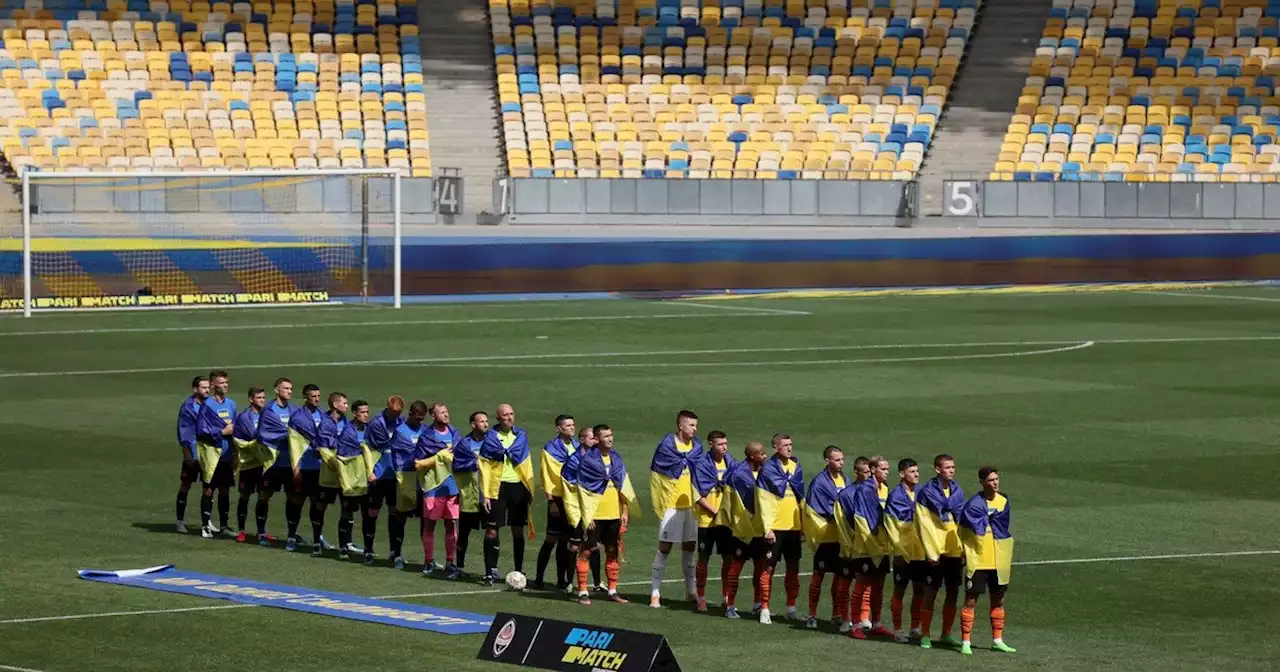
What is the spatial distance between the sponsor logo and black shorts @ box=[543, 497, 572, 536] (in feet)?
16.3

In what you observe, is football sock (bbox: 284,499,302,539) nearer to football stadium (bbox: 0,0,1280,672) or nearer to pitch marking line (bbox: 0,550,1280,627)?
football stadium (bbox: 0,0,1280,672)

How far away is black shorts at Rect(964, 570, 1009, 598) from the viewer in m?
17.4

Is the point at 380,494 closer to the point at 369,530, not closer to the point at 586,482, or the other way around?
the point at 369,530

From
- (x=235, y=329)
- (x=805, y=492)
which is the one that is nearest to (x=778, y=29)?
(x=235, y=329)

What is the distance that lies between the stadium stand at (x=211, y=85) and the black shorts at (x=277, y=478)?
3199 cm

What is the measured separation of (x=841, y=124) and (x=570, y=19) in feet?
29.8

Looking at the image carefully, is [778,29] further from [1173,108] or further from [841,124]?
[1173,108]

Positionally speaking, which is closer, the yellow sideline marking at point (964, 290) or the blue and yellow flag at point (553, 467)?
the blue and yellow flag at point (553, 467)

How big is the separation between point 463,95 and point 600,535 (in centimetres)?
4222

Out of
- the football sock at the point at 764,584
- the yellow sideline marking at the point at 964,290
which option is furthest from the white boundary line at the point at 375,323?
the football sock at the point at 764,584

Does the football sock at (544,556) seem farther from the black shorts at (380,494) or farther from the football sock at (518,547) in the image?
the black shorts at (380,494)

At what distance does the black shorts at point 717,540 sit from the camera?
61.2 ft

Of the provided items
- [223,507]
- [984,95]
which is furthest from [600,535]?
[984,95]

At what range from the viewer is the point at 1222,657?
17188mm
